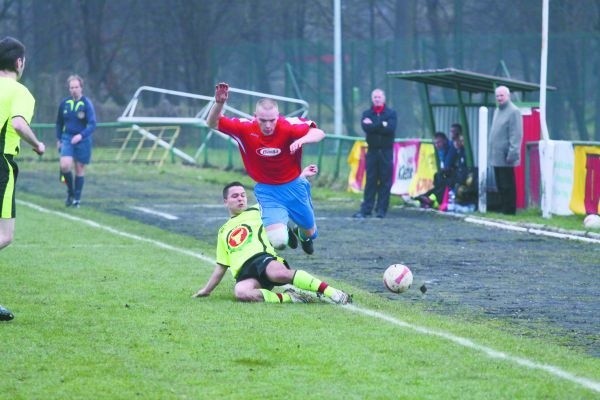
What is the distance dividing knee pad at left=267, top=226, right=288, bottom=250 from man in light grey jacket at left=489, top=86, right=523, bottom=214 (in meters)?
8.57

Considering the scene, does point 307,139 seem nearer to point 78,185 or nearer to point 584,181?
point 584,181

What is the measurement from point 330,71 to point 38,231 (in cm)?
2026

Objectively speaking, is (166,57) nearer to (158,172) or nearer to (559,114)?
(158,172)

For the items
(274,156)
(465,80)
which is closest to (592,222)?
(465,80)

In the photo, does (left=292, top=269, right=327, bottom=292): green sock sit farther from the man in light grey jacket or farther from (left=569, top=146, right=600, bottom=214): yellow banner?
the man in light grey jacket

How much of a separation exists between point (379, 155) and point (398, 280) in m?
9.55

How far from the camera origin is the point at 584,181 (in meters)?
19.4

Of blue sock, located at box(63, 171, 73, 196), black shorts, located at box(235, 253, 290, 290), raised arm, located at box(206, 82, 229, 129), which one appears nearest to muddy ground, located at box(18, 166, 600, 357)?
blue sock, located at box(63, 171, 73, 196)

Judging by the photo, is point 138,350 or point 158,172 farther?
point 158,172

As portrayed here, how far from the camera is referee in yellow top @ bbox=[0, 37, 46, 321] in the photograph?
31.5ft

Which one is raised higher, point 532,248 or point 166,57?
point 166,57

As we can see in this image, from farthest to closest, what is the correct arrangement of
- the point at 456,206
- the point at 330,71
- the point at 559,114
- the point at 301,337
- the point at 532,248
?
the point at 330,71
the point at 559,114
the point at 456,206
the point at 532,248
the point at 301,337

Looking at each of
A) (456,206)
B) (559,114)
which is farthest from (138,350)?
(559,114)

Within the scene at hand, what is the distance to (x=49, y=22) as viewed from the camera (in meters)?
48.9
